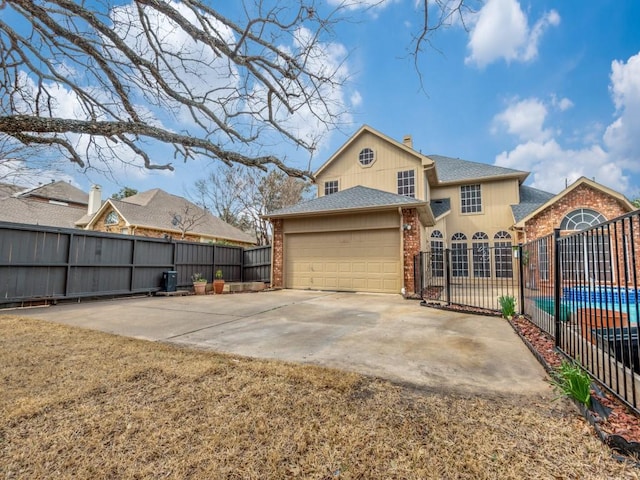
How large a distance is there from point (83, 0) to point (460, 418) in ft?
21.2

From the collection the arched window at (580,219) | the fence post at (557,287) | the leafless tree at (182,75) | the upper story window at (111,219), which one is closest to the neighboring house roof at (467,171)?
the arched window at (580,219)

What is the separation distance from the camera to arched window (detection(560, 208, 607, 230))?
11.8 m

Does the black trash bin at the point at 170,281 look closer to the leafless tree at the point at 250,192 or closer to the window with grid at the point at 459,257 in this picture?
the leafless tree at the point at 250,192

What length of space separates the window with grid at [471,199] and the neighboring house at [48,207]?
21556 millimetres

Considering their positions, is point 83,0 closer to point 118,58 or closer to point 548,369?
point 118,58

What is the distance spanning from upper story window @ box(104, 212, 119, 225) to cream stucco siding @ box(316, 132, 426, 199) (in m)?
12.4

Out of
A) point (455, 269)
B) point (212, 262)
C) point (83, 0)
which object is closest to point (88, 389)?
point (83, 0)

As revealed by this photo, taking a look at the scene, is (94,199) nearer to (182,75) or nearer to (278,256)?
(278,256)

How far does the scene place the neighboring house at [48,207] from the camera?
1805 cm

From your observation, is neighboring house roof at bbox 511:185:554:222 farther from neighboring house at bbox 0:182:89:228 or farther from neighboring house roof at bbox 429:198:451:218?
neighboring house at bbox 0:182:89:228

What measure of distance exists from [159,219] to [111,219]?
2662 millimetres

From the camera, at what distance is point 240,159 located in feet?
12.6

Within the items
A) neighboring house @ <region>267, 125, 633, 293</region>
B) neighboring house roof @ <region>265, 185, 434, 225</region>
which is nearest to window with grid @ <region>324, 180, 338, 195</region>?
neighboring house @ <region>267, 125, 633, 293</region>

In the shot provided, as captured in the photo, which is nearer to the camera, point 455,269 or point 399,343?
point 399,343
